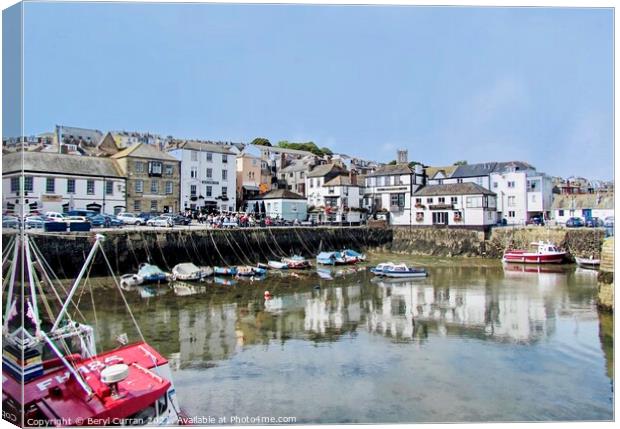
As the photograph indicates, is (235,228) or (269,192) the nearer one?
(235,228)

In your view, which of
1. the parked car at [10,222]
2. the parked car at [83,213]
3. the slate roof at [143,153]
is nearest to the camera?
the parked car at [10,222]

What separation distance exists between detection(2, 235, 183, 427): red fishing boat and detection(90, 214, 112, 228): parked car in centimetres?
1520

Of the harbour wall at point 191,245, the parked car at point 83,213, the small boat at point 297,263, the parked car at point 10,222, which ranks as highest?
the parked car at point 83,213

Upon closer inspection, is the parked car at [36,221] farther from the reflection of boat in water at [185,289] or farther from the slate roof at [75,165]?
the reflection of boat in water at [185,289]

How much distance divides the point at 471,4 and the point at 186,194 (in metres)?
26.1

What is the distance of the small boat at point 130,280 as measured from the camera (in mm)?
19281

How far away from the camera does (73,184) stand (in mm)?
21953

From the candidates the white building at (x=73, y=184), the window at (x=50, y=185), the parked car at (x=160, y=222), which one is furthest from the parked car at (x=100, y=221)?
the window at (x=50, y=185)

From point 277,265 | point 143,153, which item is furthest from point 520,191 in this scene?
point 143,153

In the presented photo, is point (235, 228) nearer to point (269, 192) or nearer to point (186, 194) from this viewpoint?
point (186, 194)

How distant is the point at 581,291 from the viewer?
20.1m

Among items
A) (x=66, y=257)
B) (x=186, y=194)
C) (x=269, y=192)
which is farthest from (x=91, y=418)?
(x=269, y=192)

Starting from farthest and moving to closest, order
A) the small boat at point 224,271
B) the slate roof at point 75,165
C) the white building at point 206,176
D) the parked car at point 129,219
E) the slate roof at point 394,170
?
the slate roof at point 394,170 < the white building at point 206,176 < the parked car at point 129,219 < the small boat at point 224,271 < the slate roof at point 75,165

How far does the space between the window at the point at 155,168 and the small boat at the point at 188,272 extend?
908cm
